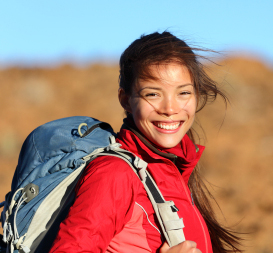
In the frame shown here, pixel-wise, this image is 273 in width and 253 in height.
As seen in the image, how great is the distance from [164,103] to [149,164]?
315 millimetres

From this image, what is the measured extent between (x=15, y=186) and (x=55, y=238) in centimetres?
56

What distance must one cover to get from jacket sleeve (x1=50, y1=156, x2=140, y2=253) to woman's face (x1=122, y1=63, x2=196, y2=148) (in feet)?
1.24

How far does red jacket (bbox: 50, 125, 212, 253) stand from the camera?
160 centimetres

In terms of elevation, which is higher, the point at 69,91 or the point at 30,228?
the point at 30,228

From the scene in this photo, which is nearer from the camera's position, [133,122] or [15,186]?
[15,186]

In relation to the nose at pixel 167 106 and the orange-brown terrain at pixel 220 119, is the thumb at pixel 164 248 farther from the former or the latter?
the orange-brown terrain at pixel 220 119

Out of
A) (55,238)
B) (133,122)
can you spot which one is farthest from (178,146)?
(55,238)

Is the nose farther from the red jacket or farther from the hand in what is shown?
the hand

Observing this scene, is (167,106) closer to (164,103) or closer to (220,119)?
(164,103)

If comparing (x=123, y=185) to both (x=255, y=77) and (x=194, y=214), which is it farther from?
(x=255, y=77)

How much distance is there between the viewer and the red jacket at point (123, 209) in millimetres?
1599

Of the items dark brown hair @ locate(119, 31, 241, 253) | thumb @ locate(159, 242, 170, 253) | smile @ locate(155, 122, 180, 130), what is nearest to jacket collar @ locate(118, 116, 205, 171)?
smile @ locate(155, 122, 180, 130)

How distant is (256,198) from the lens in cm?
1124

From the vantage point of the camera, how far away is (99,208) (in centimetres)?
163
